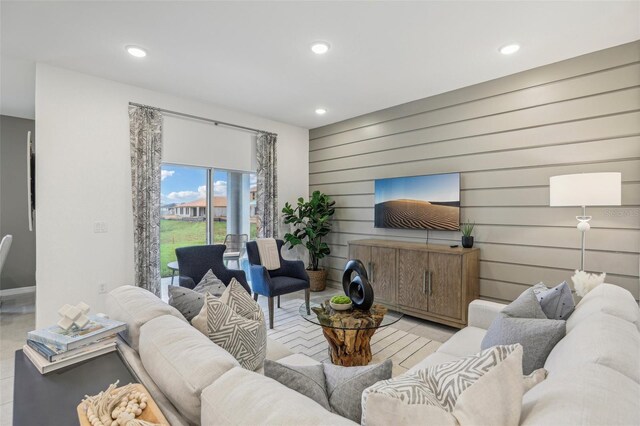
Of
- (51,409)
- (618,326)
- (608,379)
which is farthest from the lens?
(618,326)

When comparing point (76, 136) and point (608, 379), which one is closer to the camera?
point (608, 379)

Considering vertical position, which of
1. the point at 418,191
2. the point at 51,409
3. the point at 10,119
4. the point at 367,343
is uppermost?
the point at 10,119

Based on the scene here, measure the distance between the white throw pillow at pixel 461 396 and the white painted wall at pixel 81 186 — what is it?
368 cm

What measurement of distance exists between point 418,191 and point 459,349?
8.01 feet

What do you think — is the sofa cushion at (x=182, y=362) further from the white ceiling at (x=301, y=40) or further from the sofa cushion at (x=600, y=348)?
the white ceiling at (x=301, y=40)

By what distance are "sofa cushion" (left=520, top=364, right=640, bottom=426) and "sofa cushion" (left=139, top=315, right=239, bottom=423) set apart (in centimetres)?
83

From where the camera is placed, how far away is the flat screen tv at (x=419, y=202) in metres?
3.69

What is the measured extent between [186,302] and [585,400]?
1.63 metres

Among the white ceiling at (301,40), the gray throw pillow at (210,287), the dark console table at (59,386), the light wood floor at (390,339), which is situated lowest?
the light wood floor at (390,339)

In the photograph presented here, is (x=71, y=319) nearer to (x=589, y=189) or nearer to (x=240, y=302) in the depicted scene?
(x=240, y=302)

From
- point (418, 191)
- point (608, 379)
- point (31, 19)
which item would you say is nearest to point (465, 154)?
point (418, 191)

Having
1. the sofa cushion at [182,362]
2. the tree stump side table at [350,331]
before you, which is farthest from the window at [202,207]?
the sofa cushion at [182,362]

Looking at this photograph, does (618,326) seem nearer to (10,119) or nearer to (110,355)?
(110,355)

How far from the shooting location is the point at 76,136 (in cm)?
326
